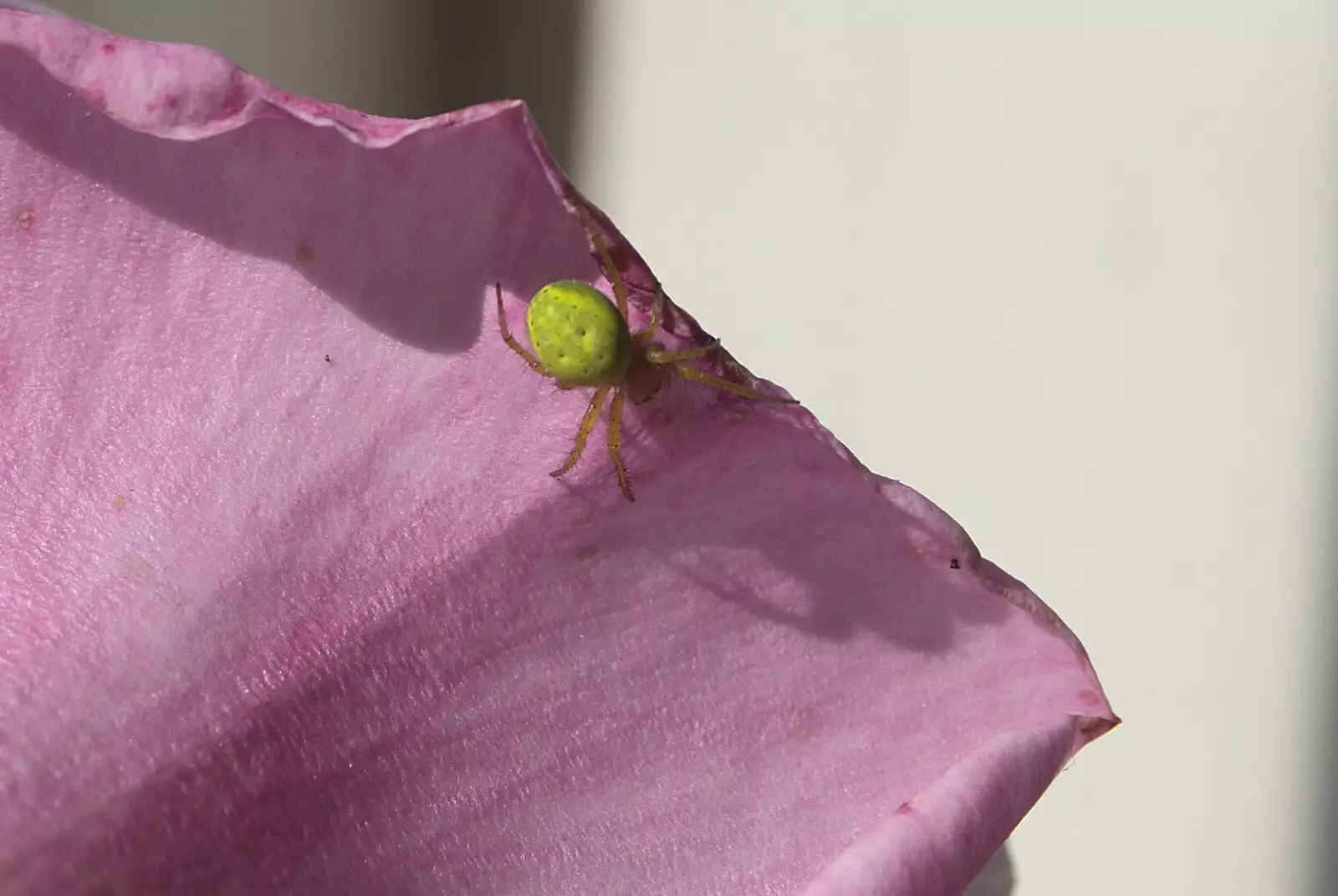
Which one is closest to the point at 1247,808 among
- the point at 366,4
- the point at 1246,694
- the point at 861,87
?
the point at 1246,694

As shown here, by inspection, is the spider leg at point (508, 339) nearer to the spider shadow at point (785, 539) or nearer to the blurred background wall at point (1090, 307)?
the spider shadow at point (785, 539)

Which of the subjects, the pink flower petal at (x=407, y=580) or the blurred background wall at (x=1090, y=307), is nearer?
the pink flower petal at (x=407, y=580)

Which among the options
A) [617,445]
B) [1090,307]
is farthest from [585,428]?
[1090,307]

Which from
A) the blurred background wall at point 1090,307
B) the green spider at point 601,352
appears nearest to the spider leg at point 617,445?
the green spider at point 601,352

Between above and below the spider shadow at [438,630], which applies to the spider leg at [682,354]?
above

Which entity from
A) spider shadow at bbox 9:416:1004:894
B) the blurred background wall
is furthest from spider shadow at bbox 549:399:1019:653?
the blurred background wall

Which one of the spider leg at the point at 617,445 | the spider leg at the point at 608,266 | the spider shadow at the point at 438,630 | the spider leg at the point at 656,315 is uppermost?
the spider leg at the point at 608,266

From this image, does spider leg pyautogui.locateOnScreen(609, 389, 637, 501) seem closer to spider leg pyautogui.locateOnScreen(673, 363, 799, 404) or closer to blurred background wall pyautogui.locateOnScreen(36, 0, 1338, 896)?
spider leg pyautogui.locateOnScreen(673, 363, 799, 404)
